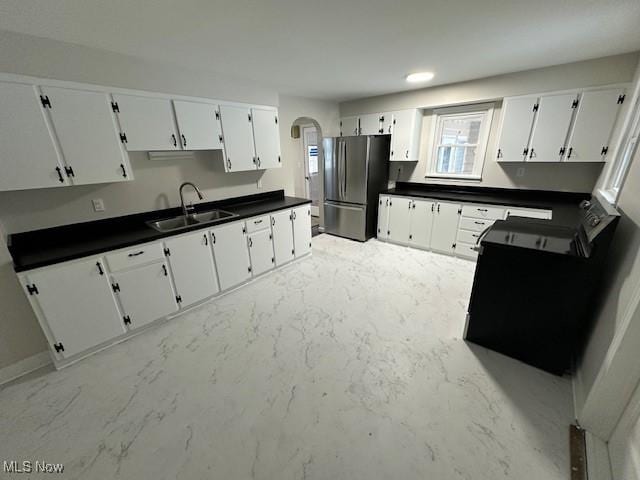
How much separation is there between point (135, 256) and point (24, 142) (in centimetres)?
105

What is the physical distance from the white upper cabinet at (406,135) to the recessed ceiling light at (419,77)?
2.27ft

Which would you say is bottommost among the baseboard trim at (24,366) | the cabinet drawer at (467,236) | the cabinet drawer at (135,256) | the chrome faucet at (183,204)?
the baseboard trim at (24,366)

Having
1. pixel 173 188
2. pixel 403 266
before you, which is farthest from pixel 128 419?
pixel 403 266

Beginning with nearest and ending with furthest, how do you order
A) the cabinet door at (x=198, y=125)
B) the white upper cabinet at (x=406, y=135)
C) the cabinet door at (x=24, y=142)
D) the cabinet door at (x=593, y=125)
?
the cabinet door at (x=24, y=142) < the cabinet door at (x=198, y=125) < the cabinet door at (x=593, y=125) < the white upper cabinet at (x=406, y=135)

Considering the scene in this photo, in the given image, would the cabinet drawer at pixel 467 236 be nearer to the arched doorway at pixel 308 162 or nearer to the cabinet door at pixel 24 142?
the arched doorway at pixel 308 162

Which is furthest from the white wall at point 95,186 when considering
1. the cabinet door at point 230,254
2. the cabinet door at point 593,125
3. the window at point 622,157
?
the window at point 622,157

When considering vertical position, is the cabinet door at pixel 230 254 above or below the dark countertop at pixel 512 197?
below

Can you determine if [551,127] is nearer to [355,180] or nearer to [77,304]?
[355,180]

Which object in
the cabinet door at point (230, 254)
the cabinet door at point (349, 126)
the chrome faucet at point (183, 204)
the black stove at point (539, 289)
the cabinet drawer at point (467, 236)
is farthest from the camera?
the cabinet door at point (349, 126)

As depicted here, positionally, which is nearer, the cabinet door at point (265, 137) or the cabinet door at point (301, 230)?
the cabinet door at point (265, 137)

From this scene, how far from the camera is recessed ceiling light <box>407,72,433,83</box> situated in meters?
3.04

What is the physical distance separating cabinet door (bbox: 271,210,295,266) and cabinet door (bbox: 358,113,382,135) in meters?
2.16

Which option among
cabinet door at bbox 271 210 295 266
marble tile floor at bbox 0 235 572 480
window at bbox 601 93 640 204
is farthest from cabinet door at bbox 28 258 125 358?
window at bbox 601 93 640 204

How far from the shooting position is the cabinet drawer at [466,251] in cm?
367
